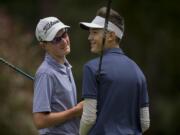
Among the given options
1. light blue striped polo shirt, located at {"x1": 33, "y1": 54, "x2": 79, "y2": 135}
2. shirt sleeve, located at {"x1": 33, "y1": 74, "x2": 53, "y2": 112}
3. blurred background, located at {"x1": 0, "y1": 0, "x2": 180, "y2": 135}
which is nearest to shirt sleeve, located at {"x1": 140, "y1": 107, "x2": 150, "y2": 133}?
light blue striped polo shirt, located at {"x1": 33, "y1": 54, "x2": 79, "y2": 135}

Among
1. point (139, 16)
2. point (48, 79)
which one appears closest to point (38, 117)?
point (48, 79)

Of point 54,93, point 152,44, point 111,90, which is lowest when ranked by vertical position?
point 152,44

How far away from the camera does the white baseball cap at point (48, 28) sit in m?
6.77

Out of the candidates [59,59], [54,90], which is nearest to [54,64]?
[59,59]

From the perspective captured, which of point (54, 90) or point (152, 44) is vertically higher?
point (54, 90)

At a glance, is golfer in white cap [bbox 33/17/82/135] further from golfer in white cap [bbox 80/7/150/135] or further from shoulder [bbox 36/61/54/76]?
golfer in white cap [bbox 80/7/150/135]

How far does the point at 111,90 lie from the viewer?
6207mm

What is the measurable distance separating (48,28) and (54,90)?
1.51 ft

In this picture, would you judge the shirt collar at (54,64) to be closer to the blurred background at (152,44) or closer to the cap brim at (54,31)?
the cap brim at (54,31)

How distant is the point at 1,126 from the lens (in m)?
12.4

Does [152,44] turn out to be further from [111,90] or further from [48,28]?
[111,90]

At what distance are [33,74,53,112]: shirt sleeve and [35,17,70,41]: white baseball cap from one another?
1.10 ft

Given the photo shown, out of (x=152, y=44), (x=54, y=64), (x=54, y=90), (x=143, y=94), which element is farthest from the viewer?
(x=152, y=44)

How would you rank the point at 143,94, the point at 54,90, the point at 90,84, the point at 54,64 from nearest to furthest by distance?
the point at 90,84 < the point at 143,94 < the point at 54,90 < the point at 54,64
